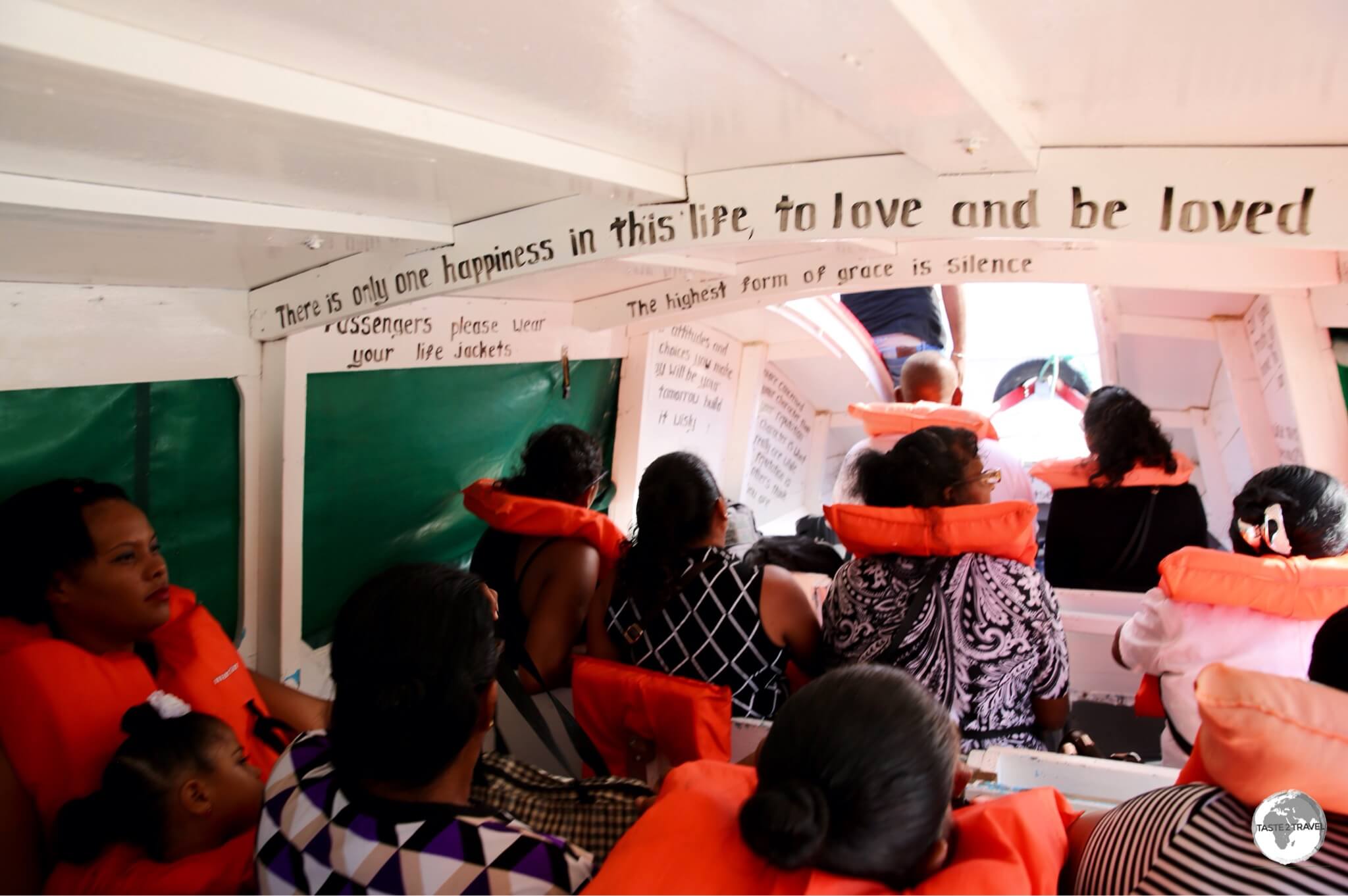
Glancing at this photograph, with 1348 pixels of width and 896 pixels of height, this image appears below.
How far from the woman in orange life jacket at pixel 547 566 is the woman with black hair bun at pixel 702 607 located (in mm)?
284

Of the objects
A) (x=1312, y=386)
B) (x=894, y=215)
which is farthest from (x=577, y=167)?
(x=1312, y=386)

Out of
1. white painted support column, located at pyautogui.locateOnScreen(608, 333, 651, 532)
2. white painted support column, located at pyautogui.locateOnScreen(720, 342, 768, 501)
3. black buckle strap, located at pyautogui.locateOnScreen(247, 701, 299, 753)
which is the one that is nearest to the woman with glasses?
black buckle strap, located at pyautogui.locateOnScreen(247, 701, 299, 753)

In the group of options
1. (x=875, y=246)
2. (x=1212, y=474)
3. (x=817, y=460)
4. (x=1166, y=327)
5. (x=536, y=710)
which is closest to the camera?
(x=536, y=710)

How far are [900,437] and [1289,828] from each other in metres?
2.84

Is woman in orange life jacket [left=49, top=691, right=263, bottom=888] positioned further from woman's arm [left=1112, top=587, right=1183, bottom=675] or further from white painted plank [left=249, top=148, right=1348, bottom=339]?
woman's arm [left=1112, top=587, right=1183, bottom=675]

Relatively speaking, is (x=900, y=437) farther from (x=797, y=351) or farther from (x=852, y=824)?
(x=852, y=824)

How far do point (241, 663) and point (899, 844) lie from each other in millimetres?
1835

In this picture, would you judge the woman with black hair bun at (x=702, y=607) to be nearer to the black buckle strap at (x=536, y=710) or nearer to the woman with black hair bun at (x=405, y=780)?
the black buckle strap at (x=536, y=710)

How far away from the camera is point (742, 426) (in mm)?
5410

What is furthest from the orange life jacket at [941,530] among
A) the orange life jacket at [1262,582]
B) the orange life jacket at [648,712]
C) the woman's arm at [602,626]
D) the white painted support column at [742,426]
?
the white painted support column at [742,426]

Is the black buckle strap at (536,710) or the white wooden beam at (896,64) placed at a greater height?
the white wooden beam at (896,64)

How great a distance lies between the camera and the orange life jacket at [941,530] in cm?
226

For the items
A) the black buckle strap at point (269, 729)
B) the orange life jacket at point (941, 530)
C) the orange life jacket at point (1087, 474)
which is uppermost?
the orange life jacket at point (1087, 474)

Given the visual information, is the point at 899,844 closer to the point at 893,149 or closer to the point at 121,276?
the point at 893,149
